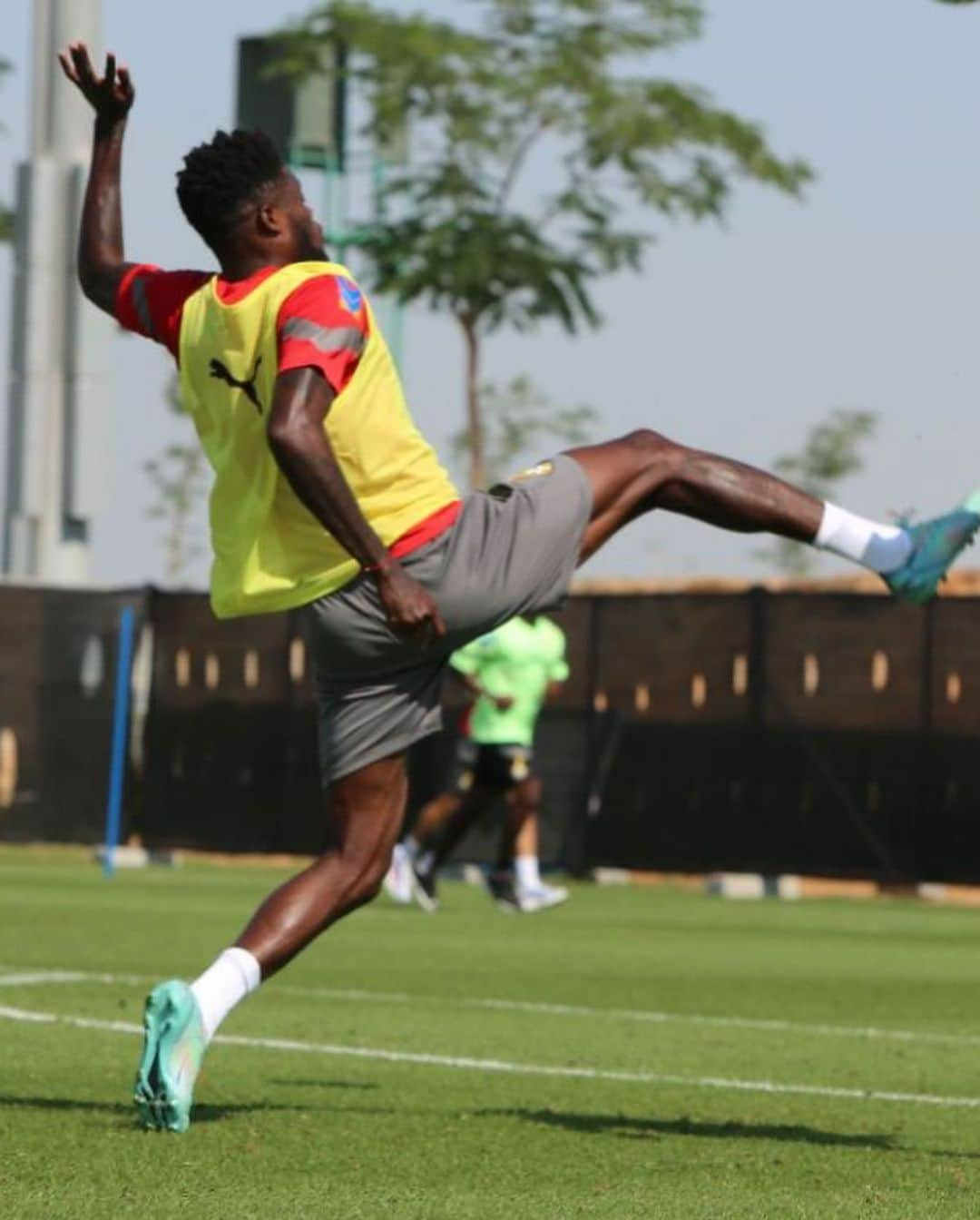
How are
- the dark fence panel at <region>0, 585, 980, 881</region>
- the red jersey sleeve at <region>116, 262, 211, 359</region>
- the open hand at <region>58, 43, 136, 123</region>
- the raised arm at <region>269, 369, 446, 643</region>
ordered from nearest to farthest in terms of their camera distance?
the raised arm at <region>269, 369, 446, 643</region> < the red jersey sleeve at <region>116, 262, 211, 359</region> < the open hand at <region>58, 43, 136, 123</region> < the dark fence panel at <region>0, 585, 980, 881</region>

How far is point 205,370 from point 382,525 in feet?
1.89

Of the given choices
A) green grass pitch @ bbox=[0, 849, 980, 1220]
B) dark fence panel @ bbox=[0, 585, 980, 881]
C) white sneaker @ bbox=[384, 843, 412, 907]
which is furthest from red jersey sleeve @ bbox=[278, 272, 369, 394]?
dark fence panel @ bbox=[0, 585, 980, 881]

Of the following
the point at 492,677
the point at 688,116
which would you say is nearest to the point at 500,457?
the point at 688,116

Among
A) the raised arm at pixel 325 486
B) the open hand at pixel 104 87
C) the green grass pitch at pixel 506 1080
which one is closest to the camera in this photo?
the green grass pitch at pixel 506 1080

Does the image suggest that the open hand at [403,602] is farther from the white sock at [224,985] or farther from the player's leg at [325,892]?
the white sock at [224,985]

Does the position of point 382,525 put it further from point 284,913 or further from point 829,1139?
point 829,1139

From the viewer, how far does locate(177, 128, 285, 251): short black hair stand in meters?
7.16

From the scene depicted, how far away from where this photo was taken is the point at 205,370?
7.19m

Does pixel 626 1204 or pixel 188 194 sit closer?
pixel 626 1204

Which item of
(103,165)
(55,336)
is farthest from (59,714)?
(103,165)

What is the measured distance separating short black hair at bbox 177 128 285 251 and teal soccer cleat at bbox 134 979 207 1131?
173 cm

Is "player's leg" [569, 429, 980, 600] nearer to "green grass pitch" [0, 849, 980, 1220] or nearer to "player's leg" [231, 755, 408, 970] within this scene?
"player's leg" [231, 755, 408, 970]

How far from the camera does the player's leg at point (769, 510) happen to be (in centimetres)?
696

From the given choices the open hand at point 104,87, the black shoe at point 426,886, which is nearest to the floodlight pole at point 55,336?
the black shoe at point 426,886
